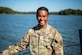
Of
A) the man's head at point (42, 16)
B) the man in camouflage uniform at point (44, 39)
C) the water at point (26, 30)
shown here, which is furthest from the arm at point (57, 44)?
the water at point (26, 30)

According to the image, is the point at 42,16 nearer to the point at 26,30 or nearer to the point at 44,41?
the point at 44,41

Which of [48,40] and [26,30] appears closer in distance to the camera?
[48,40]

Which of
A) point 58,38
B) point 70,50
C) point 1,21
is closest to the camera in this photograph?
point 58,38

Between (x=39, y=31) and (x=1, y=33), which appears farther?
(x=1, y=33)

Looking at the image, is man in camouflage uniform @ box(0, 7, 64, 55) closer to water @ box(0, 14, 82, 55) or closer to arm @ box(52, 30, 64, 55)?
arm @ box(52, 30, 64, 55)

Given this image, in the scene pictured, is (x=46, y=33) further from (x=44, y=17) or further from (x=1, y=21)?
(x=1, y=21)

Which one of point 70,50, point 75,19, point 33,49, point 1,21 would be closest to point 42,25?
point 33,49

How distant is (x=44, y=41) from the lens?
1.28 meters

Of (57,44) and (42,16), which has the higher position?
(42,16)

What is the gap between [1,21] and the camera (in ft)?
103

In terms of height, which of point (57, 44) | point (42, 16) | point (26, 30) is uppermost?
point (42, 16)

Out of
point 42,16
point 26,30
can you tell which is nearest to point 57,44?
point 42,16

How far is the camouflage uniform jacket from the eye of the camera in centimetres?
126

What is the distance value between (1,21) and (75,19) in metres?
14.1
